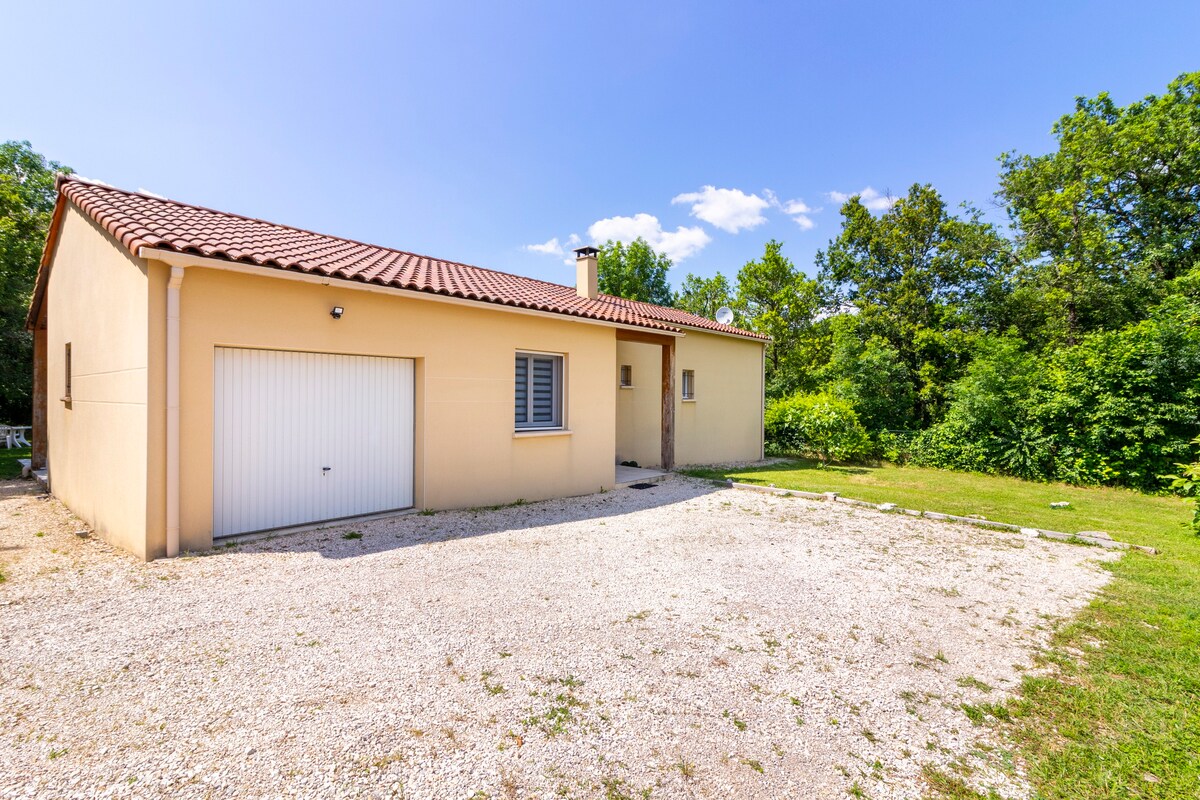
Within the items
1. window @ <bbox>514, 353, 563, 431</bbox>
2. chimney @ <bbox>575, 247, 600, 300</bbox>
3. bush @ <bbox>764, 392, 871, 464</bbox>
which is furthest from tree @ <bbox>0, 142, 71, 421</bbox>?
bush @ <bbox>764, 392, 871, 464</bbox>

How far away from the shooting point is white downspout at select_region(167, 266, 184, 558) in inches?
219

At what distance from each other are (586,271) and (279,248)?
7223 millimetres

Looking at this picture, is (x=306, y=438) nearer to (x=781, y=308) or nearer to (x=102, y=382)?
(x=102, y=382)

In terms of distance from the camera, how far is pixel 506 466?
8.86 meters

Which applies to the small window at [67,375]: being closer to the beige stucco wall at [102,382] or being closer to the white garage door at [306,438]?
the beige stucco wall at [102,382]

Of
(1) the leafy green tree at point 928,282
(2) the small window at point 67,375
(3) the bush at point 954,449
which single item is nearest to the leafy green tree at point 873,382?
(1) the leafy green tree at point 928,282

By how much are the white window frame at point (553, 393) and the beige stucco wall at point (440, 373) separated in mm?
142

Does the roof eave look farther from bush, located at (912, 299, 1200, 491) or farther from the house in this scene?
bush, located at (912, 299, 1200, 491)

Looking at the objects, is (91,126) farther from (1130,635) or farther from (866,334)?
(866,334)

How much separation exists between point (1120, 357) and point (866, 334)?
9.67 m

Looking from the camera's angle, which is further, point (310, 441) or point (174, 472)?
point (310, 441)

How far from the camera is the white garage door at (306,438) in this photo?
6223mm

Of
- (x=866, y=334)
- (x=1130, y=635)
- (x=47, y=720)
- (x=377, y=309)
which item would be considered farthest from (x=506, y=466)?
(x=866, y=334)

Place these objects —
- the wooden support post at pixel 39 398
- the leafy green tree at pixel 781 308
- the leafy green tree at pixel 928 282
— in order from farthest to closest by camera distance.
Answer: the leafy green tree at pixel 781 308, the leafy green tree at pixel 928 282, the wooden support post at pixel 39 398
